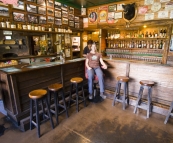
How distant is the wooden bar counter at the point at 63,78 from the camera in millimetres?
2195

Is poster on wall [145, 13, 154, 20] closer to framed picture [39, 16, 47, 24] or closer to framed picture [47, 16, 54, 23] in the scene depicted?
framed picture [47, 16, 54, 23]

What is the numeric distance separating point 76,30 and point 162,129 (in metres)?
5.04

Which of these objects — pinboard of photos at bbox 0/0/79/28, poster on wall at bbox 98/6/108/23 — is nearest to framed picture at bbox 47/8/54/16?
pinboard of photos at bbox 0/0/79/28

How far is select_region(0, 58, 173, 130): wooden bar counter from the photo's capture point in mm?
2195

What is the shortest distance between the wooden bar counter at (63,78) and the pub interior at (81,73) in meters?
0.02

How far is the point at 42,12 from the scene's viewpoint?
4.36 meters

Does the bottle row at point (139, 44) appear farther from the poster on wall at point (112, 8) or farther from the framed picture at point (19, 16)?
the framed picture at point (19, 16)

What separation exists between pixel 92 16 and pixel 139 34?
89.7 inches

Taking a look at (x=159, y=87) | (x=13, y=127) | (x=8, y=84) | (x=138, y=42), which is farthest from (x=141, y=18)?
(x=13, y=127)

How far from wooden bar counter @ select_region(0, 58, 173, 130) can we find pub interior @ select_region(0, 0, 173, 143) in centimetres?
2

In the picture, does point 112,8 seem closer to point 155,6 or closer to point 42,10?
point 155,6

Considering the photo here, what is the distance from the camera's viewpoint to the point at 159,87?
2832mm

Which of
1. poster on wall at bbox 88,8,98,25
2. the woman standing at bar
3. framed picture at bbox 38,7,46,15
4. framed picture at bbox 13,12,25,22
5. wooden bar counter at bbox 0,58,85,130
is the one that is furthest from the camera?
poster on wall at bbox 88,8,98,25

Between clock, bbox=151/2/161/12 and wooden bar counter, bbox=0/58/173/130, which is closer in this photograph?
wooden bar counter, bbox=0/58/173/130
